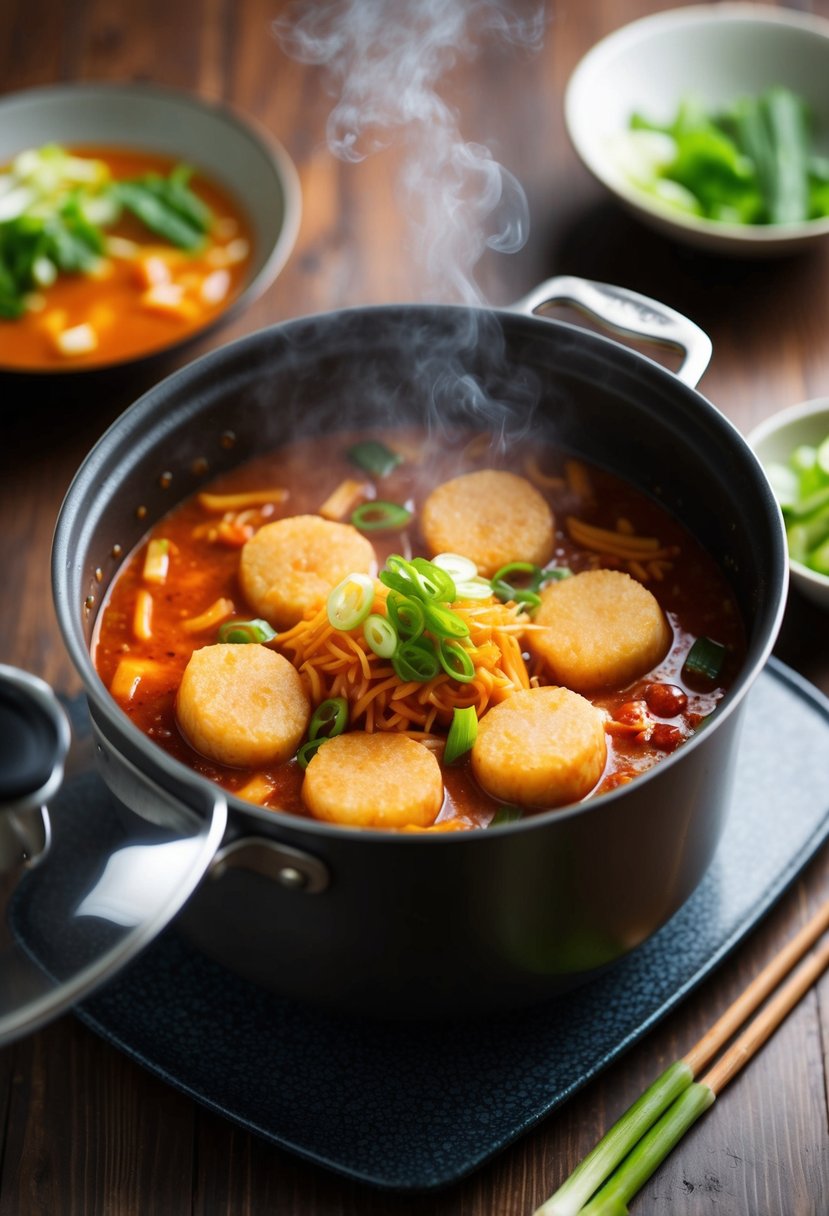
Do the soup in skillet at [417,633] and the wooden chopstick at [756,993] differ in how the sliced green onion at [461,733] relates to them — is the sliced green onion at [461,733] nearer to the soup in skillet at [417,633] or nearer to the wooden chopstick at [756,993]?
the soup in skillet at [417,633]

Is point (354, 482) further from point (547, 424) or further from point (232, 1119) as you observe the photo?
point (232, 1119)

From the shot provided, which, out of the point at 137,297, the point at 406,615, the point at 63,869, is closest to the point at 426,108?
the point at 137,297

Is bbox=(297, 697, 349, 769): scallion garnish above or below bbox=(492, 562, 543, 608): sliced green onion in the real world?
below

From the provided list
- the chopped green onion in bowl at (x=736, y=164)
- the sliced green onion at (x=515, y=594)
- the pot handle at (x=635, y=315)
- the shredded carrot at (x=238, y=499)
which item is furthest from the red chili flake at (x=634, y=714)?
the chopped green onion in bowl at (x=736, y=164)

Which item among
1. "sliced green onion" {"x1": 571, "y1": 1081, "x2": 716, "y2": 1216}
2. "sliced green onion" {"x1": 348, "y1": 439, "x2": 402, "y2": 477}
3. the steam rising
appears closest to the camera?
"sliced green onion" {"x1": 571, "y1": 1081, "x2": 716, "y2": 1216}

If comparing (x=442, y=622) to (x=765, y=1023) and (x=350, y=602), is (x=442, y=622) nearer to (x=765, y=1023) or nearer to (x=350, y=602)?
(x=350, y=602)

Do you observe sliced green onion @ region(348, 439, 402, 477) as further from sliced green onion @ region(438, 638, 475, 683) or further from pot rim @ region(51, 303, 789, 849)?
sliced green onion @ region(438, 638, 475, 683)

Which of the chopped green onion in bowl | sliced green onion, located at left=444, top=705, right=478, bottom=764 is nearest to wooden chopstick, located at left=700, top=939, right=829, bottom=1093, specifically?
sliced green onion, located at left=444, top=705, right=478, bottom=764
